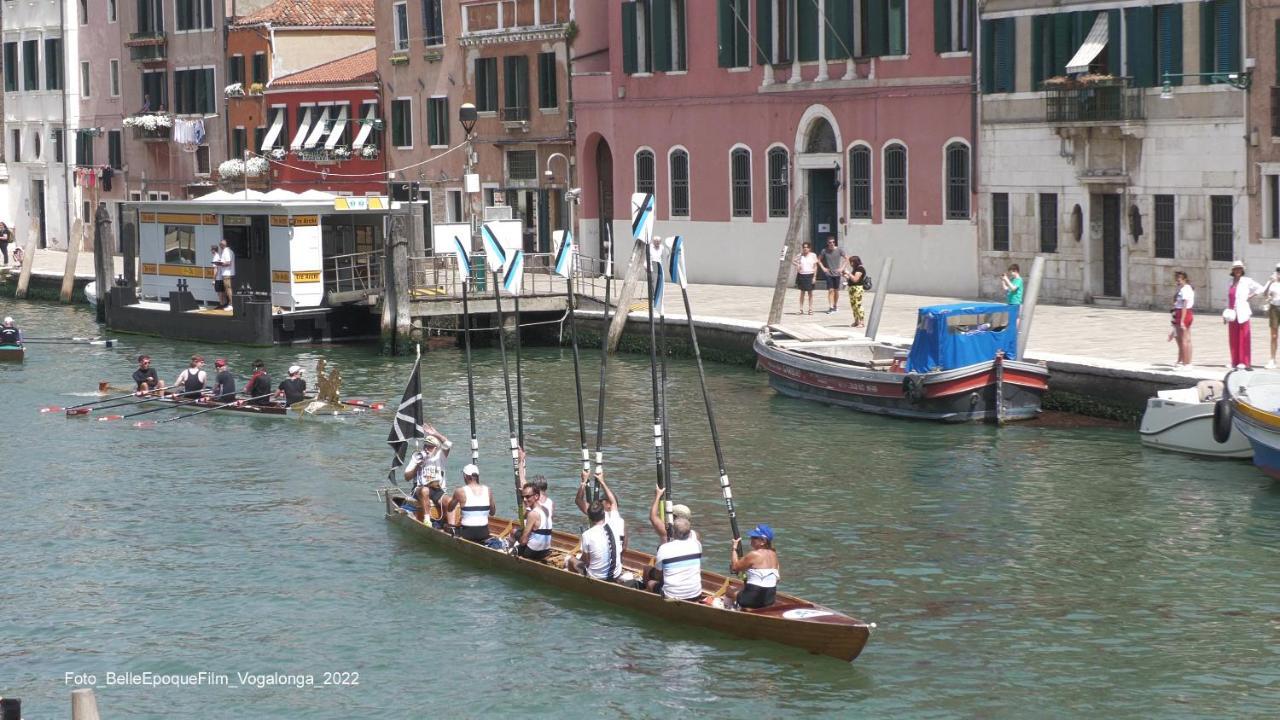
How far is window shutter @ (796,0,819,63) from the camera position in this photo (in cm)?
4625

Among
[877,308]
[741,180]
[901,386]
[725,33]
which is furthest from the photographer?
[741,180]

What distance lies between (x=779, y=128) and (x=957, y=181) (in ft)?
18.2

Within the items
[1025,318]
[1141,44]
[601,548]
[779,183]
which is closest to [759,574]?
[601,548]

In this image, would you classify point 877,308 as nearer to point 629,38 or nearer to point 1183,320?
point 1183,320

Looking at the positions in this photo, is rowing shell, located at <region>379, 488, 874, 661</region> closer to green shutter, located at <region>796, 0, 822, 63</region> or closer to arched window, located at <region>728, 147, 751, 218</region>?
green shutter, located at <region>796, 0, 822, 63</region>

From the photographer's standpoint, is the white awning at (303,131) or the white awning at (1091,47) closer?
the white awning at (1091,47)

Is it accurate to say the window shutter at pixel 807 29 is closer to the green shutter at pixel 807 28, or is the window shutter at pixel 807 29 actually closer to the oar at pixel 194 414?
the green shutter at pixel 807 28

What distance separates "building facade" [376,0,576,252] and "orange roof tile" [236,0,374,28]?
5.55 meters

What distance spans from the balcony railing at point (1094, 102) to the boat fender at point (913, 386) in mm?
9356

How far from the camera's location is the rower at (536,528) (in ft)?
75.6

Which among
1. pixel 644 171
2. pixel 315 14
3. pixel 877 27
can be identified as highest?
pixel 315 14

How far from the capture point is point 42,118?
3098 inches

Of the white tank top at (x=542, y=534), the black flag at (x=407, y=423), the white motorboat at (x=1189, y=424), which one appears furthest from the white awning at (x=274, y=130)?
the white tank top at (x=542, y=534)

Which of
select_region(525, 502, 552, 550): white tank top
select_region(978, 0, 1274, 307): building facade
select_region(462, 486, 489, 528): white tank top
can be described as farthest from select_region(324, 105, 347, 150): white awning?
select_region(525, 502, 552, 550): white tank top
